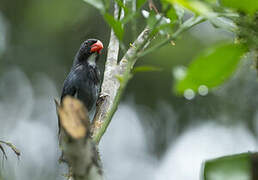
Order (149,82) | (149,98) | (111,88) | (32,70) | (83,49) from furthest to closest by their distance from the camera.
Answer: (32,70) → (149,98) → (149,82) → (83,49) → (111,88)

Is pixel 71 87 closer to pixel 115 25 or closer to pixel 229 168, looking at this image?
pixel 115 25

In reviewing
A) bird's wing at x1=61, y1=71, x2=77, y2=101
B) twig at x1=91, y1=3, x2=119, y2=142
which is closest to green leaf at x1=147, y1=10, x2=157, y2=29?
twig at x1=91, y1=3, x2=119, y2=142

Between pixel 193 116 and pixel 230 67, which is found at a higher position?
pixel 230 67

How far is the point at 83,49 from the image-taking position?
5.33 meters

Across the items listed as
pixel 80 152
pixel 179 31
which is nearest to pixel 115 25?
pixel 179 31

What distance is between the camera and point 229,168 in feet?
3.12

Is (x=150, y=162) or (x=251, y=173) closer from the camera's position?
(x=251, y=173)

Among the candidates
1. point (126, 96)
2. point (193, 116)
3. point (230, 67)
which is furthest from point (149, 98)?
point (230, 67)

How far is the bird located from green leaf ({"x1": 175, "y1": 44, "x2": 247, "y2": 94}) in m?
3.86

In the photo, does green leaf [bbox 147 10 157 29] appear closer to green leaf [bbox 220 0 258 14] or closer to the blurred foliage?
green leaf [bbox 220 0 258 14]

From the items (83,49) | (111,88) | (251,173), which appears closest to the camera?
(251,173)

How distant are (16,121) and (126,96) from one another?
2647mm

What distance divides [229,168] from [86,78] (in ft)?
13.8

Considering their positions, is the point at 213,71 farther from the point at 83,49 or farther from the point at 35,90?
the point at 35,90
